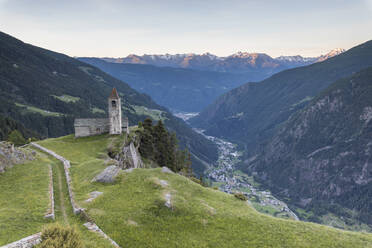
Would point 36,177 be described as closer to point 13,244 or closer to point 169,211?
point 13,244

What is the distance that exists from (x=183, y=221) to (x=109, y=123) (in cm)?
5617

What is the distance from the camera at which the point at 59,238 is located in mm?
18062

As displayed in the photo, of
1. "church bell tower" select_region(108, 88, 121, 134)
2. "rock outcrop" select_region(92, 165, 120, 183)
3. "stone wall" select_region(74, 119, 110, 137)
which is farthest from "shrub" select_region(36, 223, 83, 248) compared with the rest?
"stone wall" select_region(74, 119, 110, 137)

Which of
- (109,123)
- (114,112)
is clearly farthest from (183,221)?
(109,123)

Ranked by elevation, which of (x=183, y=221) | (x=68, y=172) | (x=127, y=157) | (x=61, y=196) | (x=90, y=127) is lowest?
(x=127, y=157)

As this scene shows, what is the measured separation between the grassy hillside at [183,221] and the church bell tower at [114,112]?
37.9 m

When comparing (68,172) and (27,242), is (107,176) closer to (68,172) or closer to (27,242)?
(68,172)

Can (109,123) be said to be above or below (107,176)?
above

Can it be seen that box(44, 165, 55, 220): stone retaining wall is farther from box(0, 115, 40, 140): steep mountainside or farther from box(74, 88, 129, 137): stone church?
box(0, 115, 40, 140): steep mountainside

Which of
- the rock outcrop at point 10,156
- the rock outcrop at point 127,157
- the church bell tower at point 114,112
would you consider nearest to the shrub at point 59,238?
the rock outcrop at point 10,156

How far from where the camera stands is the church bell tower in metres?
74.7

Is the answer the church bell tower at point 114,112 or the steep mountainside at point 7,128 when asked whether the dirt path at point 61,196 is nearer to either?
the church bell tower at point 114,112

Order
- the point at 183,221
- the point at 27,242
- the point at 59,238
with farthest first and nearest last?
the point at 183,221, the point at 27,242, the point at 59,238

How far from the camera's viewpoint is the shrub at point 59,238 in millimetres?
17734
